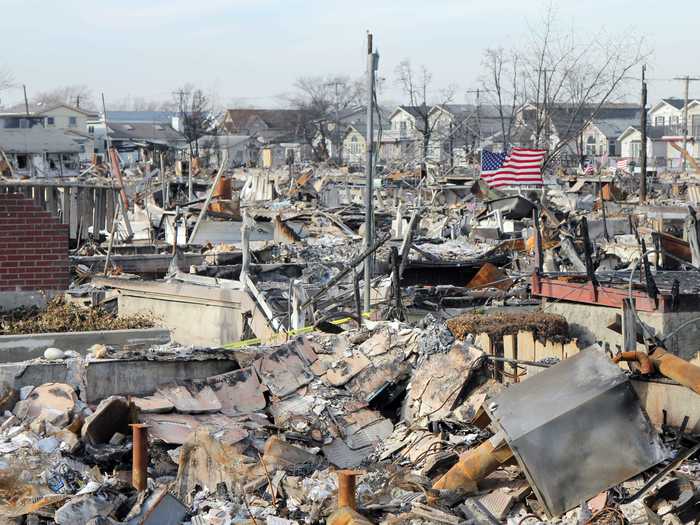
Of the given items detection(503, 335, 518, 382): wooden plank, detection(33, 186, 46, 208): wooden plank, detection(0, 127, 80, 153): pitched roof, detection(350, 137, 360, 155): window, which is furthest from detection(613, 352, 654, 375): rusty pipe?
detection(350, 137, 360, 155): window

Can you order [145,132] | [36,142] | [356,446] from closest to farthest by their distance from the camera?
1. [356,446]
2. [36,142]
3. [145,132]

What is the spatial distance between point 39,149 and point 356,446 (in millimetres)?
55751

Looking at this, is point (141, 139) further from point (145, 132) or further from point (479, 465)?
point (479, 465)

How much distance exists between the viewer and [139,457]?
727cm

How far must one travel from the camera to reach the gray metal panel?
7.01 m

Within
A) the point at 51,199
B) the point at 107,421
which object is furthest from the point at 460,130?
the point at 107,421

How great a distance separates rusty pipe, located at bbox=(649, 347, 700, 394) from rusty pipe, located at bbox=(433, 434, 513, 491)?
1.24 meters

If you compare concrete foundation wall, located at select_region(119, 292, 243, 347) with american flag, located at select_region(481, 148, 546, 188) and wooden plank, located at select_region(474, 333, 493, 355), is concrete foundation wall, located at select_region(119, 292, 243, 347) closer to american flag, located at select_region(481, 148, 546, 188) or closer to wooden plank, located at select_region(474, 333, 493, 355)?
wooden plank, located at select_region(474, 333, 493, 355)

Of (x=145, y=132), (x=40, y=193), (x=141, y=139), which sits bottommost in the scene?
(x=141, y=139)

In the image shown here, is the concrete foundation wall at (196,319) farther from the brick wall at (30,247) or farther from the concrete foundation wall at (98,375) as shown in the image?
the concrete foundation wall at (98,375)

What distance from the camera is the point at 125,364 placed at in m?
8.77

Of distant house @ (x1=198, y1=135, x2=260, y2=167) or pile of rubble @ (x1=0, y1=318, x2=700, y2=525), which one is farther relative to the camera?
distant house @ (x1=198, y1=135, x2=260, y2=167)

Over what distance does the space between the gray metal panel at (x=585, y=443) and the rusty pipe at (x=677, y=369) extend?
12.5 inches

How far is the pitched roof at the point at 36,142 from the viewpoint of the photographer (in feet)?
195
